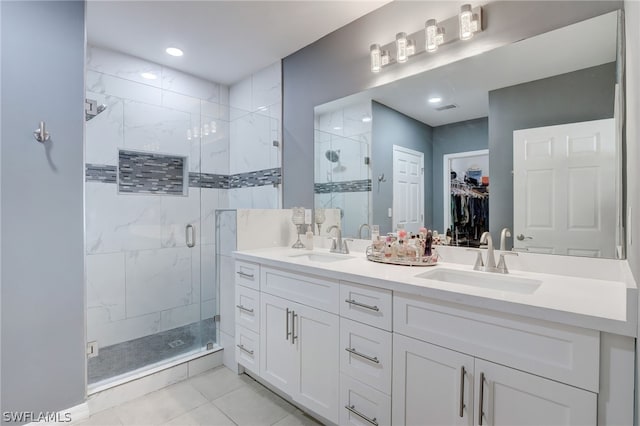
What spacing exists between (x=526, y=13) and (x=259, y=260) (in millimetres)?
1949

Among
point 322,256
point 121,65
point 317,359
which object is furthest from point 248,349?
point 121,65

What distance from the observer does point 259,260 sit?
1980 millimetres

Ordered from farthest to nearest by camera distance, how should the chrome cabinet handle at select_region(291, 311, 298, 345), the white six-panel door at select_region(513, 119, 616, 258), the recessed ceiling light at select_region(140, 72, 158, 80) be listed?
1. the recessed ceiling light at select_region(140, 72, 158, 80)
2. the chrome cabinet handle at select_region(291, 311, 298, 345)
3. the white six-panel door at select_region(513, 119, 616, 258)

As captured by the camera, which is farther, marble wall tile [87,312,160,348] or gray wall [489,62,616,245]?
marble wall tile [87,312,160,348]

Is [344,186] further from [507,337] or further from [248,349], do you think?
[507,337]

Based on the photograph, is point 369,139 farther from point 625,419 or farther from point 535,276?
point 625,419

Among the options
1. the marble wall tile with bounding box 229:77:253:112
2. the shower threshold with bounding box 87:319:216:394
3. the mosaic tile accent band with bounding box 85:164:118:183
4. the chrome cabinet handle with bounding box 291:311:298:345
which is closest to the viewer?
the chrome cabinet handle with bounding box 291:311:298:345

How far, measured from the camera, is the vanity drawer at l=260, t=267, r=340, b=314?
61.7 inches

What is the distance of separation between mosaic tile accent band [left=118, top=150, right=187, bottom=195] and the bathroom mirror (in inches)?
66.7

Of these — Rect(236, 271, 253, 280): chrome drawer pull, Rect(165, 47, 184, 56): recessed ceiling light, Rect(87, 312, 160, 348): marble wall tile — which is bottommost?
Rect(87, 312, 160, 348): marble wall tile

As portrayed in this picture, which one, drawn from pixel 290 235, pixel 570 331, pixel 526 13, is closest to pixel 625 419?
pixel 570 331

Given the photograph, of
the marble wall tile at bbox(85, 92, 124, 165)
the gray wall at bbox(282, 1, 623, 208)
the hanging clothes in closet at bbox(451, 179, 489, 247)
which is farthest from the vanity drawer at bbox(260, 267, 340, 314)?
the marble wall tile at bbox(85, 92, 124, 165)

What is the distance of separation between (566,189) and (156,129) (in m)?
2.93

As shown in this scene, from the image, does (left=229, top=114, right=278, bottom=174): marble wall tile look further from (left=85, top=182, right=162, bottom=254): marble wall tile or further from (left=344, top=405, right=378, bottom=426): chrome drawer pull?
(left=344, top=405, right=378, bottom=426): chrome drawer pull
